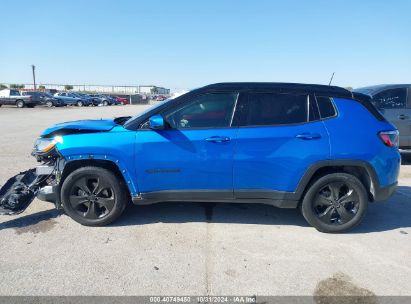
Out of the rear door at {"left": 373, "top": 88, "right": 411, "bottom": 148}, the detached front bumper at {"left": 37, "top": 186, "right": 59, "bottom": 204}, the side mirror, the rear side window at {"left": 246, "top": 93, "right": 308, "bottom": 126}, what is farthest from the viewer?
the rear door at {"left": 373, "top": 88, "right": 411, "bottom": 148}

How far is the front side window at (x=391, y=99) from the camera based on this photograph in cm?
750

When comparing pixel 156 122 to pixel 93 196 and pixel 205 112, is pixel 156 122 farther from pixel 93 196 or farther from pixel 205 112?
pixel 93 196

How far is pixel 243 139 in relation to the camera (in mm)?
3832

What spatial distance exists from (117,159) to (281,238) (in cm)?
216

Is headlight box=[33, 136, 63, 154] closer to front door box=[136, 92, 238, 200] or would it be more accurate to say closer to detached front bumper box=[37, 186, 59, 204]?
detached front bumper box=[37, 186, 59, 204]

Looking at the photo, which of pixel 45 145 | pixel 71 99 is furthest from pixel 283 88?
pixel 71 99

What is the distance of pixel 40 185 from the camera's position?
4449 millimetres

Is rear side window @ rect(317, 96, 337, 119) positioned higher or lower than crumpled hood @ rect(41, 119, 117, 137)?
higher

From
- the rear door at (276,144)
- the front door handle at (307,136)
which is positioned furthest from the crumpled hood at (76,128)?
the front door handle at (307,136)

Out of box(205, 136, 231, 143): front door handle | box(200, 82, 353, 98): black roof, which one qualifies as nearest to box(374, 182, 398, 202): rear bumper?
box(200, 82, 353, 98): black roof

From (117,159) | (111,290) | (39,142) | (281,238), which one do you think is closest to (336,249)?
(281,238)

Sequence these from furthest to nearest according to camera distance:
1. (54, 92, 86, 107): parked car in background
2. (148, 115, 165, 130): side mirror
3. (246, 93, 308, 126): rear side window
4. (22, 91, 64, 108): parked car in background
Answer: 1. (54, 92, 86, 107): parked car in background
2. (22, 91, 64, 108): parked car in background
3. (246, 93, 308, 126): rear side window
4. (148, 115, 165, 130): side mirror

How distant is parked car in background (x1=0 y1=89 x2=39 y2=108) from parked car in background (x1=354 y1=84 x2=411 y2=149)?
31966 mm

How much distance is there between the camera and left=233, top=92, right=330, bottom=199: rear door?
3.84 metres
